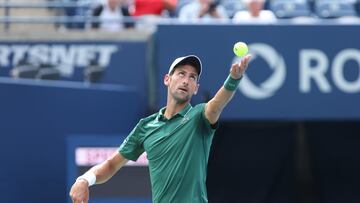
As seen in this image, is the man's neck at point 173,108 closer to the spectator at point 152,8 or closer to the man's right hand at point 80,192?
the man's right hand at point 80,192

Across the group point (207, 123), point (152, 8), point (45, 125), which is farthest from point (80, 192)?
point (152, 8)

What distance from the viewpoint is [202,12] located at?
1134cm

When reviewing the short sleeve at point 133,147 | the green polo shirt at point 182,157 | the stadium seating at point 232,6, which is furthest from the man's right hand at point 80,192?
the stadium seating at point 232,6

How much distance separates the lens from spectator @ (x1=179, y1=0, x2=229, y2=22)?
1122 cm

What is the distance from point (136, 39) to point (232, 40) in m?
1.11

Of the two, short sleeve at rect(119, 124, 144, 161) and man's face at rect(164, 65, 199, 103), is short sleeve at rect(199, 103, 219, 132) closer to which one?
man's face at rect(164, 65, 199, 103)

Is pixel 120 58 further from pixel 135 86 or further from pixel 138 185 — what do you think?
pixel 138 185

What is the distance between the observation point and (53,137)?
33.4ft

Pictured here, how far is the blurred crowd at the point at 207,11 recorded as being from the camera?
11.1 m

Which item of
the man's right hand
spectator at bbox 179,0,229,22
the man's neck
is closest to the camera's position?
the man's neck

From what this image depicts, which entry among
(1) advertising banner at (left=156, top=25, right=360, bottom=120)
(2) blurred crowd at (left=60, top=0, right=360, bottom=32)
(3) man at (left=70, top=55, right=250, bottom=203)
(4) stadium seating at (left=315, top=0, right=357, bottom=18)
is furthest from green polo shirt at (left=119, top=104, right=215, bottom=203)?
(4) stadium seating at (left=315, top=0, right=357, bottom=18)

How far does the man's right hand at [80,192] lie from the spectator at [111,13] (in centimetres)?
559

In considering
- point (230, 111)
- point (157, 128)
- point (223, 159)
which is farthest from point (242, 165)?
point (157, 128)

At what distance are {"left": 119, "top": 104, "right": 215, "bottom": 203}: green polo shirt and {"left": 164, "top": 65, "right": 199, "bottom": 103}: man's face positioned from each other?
0.10 meters
